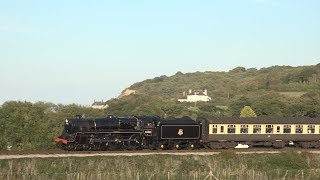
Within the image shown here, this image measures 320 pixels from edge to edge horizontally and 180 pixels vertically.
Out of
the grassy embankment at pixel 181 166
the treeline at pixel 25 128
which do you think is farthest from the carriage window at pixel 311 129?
the treeline at pixel 25 128

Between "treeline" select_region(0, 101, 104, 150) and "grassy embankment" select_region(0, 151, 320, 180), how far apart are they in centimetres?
1695

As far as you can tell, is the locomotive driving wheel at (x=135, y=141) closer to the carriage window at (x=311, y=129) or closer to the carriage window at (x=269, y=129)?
the carriage window at (x=269, y=129)

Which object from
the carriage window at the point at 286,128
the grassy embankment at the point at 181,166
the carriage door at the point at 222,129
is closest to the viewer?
the grassy embankment at the point at 181,166

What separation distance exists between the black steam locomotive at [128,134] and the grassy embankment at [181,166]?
199 inches

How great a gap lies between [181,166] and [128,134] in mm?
8261

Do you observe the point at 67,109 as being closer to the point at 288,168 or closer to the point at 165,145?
the point at 165,145

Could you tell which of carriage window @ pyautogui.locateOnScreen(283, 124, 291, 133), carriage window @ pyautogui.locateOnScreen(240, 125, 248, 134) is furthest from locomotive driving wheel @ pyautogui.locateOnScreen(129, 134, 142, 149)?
carriage window @ pyautogui.locateOnScreen(283, 124, 291, 133)

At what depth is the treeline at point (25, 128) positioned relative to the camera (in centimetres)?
5903

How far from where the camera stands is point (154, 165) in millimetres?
41781

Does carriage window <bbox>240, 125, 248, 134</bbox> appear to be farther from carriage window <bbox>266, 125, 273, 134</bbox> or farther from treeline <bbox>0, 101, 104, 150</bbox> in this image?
treeline <bbox>0, 101, 104, 150</bbox>

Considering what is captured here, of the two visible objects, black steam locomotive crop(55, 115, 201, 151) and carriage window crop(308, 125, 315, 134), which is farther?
carriage window crop(308, 125, 315, 134)

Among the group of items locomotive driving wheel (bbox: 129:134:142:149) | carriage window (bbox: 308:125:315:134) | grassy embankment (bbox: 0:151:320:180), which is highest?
carriage window (bbox: 308:125:315:134)

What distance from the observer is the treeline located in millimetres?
59031

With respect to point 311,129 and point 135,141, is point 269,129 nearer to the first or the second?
point 311,129
